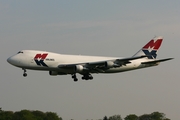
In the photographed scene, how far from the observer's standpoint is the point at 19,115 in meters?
139

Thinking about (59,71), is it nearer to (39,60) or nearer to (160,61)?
(39,60)

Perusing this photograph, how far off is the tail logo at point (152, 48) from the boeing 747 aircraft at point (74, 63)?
4.32m

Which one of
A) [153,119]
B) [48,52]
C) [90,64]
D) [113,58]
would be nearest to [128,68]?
[113,58]

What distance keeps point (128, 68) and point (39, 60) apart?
1759 centimetres

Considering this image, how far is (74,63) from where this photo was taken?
7919cm

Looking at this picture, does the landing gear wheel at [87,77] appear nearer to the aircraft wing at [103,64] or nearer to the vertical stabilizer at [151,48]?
the aircraft wing at [103,64]

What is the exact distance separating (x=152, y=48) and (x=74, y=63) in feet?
61.2

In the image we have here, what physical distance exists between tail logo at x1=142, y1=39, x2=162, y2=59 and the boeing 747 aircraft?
432 centimetres

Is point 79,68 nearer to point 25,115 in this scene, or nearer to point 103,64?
point 103,64

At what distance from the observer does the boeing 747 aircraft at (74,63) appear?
3000 inches

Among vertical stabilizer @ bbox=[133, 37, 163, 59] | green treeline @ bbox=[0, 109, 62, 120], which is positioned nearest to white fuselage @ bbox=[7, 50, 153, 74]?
vertical stabilizer @ bbox=[133, 37, 163, 59]

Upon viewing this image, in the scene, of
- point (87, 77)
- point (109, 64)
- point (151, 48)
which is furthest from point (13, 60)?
point (151, 48)

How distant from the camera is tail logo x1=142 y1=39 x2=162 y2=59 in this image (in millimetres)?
90000

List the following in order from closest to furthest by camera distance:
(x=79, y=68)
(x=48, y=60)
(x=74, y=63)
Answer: (x=48, y=60) < (x=79, y=68) < (x=74, y=63)
